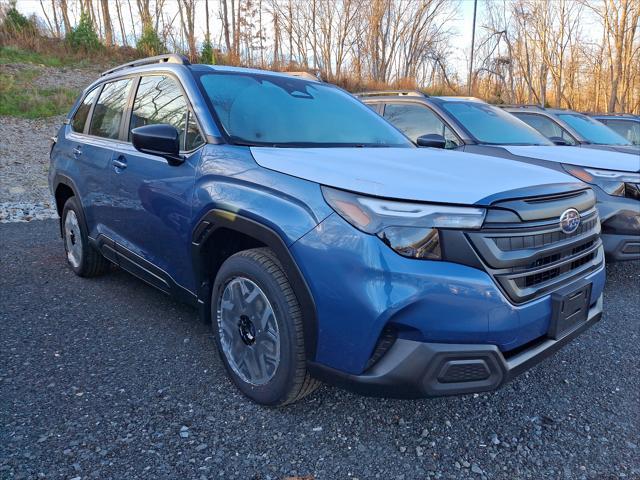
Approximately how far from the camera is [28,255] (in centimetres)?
496

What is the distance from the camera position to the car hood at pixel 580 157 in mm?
4422

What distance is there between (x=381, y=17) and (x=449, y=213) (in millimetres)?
26857

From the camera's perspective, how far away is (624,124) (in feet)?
34.0

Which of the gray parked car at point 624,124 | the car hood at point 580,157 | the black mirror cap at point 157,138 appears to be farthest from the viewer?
the gray parked car at point 624,124

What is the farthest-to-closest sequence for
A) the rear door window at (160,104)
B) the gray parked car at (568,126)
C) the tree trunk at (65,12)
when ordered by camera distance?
the tree trunk at (65,12) → the gray parked car at (568,126) → the rear door window at (160,104)

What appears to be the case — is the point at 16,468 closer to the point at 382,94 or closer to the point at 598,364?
the point at 598,364

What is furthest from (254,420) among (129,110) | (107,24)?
A: (107,24)

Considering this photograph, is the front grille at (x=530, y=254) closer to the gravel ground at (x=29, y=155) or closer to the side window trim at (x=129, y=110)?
the side window trim at (x=129, y=110)

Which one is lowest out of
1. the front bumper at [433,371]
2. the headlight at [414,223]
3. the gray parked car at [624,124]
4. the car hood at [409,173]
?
the front bumper at [433,371]

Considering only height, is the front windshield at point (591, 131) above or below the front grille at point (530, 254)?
above

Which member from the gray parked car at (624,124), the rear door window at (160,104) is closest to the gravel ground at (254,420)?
→ the rear door window at (160,104)

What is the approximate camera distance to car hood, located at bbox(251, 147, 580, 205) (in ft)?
6.17

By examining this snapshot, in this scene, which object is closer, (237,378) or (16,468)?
(16,468)

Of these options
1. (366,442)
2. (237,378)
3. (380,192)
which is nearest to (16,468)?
(237,378)
